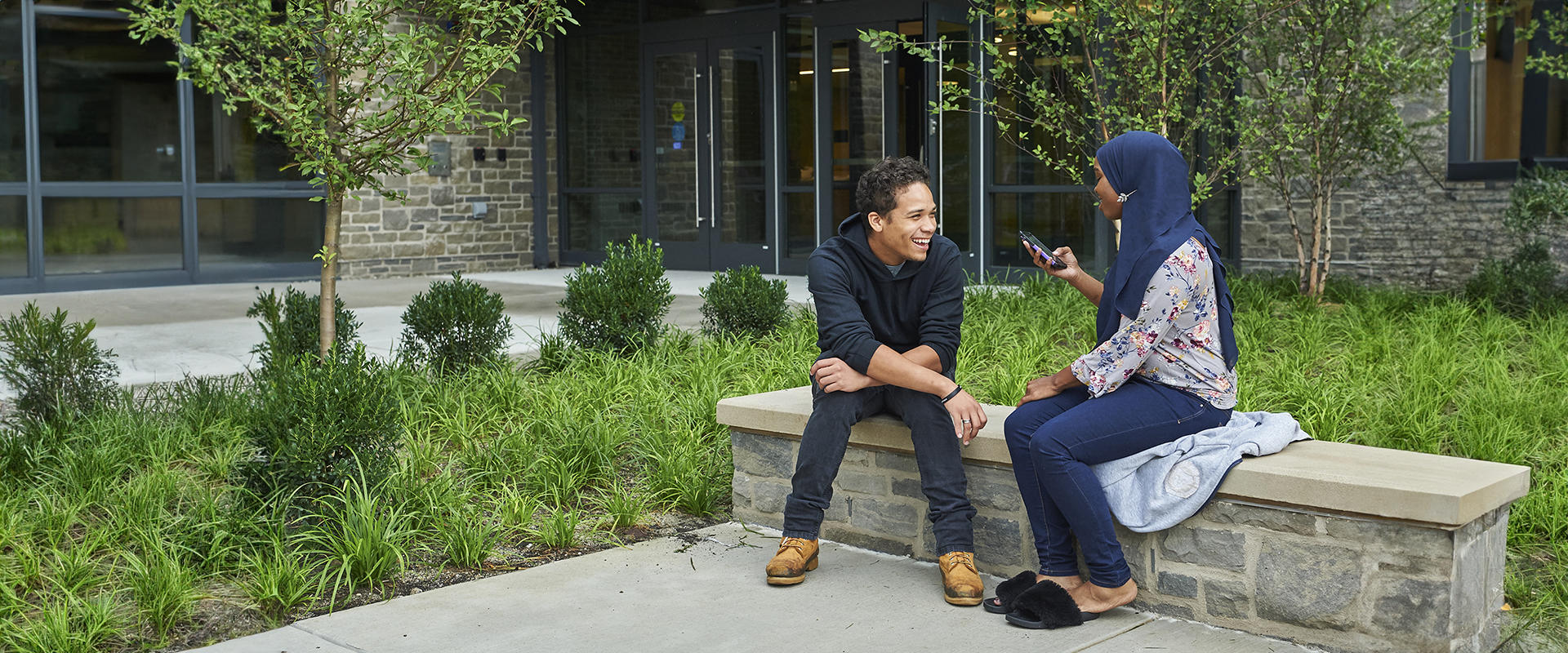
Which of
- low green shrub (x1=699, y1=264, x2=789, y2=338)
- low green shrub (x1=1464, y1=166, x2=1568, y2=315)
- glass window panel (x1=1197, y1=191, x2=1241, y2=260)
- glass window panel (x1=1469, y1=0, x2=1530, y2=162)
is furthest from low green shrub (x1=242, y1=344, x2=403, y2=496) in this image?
glass window panel (x1=1197, y1=191, x2=1241, y2=260)

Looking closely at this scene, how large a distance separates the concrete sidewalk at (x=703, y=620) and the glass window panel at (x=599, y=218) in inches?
451

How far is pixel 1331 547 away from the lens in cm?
317

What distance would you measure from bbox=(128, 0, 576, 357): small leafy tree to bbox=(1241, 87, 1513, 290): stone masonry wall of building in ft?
22.8

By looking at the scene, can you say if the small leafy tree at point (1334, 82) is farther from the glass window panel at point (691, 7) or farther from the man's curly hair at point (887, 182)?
the glass window panel at point (691, 7)

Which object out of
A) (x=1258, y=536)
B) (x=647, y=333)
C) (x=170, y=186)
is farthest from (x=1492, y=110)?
(x=170, y=186)

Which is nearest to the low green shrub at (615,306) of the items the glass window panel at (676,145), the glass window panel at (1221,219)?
the glass window panel at (1221,219)

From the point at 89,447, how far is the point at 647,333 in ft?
9.77

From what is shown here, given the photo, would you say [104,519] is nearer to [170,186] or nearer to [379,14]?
[379,14]

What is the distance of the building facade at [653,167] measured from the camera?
10.4m

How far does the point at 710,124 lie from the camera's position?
14.1 metres

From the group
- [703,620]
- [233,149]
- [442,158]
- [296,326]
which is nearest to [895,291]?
[703,620]

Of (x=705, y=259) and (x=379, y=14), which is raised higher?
(x=379, y=14)

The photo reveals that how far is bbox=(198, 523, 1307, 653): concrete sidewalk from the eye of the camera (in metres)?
3.26

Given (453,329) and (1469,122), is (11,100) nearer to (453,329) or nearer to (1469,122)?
(453,329)
